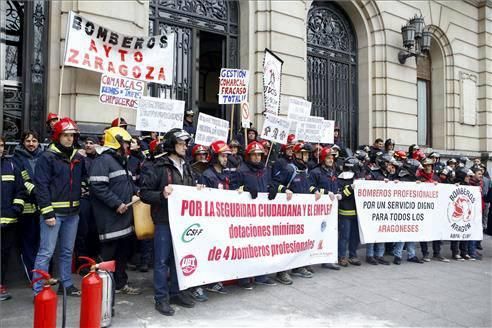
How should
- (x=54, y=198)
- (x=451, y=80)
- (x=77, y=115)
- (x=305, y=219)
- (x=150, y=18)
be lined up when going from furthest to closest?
(x=451, y=80), (x=150, y=18), (x=77, y=115), (x=305, y=219), (x=54, y=198)

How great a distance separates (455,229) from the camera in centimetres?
856

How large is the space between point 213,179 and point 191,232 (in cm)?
100

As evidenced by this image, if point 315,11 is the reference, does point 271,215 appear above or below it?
below

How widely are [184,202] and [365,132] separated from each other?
9.90m

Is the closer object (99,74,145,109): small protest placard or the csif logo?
the csif logo

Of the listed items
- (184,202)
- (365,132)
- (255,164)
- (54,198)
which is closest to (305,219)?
(255,164)

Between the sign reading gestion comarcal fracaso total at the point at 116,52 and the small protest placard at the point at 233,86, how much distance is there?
113 centimetres

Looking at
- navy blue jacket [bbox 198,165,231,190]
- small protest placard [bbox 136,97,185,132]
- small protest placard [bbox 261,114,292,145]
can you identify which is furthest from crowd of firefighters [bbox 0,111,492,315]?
small protest placard [bbox 136,97,185,132]

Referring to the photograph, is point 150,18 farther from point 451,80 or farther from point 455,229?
point 451,80

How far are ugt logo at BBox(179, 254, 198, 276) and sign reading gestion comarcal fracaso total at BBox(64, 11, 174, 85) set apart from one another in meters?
4.22

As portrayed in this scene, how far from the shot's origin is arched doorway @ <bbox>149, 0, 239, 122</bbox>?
9.94m

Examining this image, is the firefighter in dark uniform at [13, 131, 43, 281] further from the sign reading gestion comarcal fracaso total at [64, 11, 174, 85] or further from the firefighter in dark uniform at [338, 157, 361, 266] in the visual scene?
the firefighter in dark uniform at [338, 157, 361, 266]

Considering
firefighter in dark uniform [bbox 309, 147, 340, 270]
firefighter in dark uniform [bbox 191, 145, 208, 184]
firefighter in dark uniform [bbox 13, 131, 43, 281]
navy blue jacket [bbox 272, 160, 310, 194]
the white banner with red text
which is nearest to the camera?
firefighter in dark uniform [bbox 13, 131, 43, 281]

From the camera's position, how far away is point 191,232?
506 centimetres
